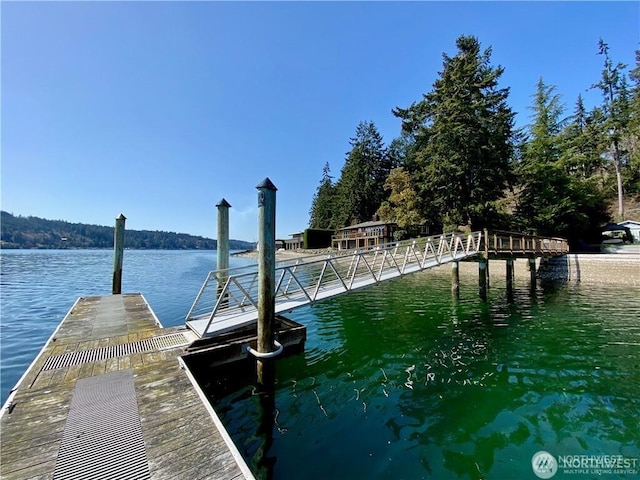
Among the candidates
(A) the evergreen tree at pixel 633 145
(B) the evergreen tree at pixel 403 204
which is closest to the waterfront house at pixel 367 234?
(B) the evergreen tree at pixel 403 204

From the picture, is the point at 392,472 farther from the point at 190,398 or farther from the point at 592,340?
the point at 592,340

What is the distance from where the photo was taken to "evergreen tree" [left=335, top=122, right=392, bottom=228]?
6019 cm

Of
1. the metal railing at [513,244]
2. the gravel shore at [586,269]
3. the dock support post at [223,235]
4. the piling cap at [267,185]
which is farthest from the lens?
the gravel shore at [586,269]

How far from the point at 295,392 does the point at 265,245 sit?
3147 millimetres

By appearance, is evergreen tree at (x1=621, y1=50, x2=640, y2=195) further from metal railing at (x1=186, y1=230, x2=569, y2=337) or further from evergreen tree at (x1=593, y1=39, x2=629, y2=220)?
metal railing at (x1=186, y1=230, x2=569, y2=337)

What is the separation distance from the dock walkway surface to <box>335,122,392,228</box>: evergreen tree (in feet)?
186

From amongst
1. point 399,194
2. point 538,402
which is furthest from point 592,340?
point 399,194

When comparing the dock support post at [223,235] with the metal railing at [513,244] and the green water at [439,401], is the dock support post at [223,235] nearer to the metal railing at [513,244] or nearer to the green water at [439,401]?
the green water at [439,401]

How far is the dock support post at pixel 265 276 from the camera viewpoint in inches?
229

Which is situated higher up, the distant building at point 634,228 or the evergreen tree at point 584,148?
the evergreen tree at point 584,148

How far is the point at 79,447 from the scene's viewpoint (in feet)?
10.1

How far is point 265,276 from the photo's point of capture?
5.84 m

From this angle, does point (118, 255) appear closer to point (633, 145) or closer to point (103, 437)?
point (103, 437)

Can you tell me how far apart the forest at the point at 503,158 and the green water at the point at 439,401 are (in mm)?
20772
